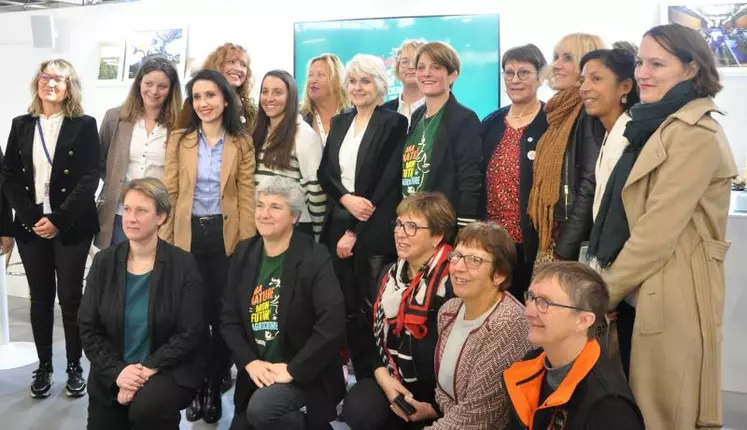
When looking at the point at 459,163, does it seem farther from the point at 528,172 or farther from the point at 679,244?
the point at 679,244

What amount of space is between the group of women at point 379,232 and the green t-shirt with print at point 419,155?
1 cm

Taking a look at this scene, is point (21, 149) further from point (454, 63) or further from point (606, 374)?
point (606, 374)

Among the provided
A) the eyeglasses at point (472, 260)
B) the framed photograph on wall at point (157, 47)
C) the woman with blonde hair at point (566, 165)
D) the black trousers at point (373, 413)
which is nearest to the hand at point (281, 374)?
the black trousers at point (373, 413)

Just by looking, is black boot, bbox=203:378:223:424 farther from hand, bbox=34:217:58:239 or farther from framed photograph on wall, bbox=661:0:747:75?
framed photograph on wall, bbox=661:0:747:75

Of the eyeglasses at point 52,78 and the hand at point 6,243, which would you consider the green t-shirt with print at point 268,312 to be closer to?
the eyeglasses at point 52,78

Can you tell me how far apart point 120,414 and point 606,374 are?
69.5 inches

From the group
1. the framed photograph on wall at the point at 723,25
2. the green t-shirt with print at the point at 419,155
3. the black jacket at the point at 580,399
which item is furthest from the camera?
the framed photograph on wall at the point at 723,25

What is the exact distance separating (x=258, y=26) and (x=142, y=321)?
3291 millimetres

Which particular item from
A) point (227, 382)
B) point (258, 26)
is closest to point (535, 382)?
point (227, 382)

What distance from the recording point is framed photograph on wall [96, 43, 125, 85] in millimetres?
5758

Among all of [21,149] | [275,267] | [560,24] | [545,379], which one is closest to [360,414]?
[275,267]

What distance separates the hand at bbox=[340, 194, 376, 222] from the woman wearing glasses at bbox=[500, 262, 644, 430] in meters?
1.11

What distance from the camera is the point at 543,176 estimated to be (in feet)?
7.99

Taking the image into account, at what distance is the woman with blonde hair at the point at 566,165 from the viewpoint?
7.65 ft
